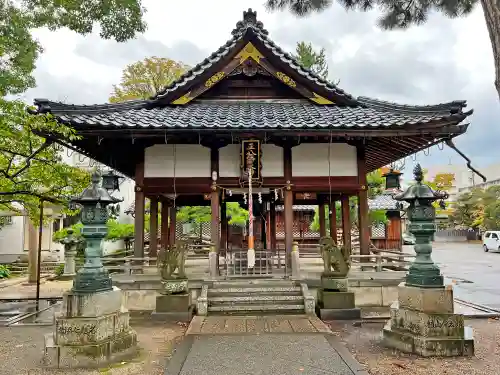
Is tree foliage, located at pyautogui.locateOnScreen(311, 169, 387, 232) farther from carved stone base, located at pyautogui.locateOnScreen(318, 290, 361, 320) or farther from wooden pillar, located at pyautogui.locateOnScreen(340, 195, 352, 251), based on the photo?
carved stone base, located at pyautogui.locateOnScreen(318, 290, 361, 320)

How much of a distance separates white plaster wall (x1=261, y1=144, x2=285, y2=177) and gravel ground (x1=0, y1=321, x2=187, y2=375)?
16.1ft

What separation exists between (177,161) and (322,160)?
434 cm

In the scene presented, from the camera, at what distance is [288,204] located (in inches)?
412

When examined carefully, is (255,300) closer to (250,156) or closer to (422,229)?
(250,156)

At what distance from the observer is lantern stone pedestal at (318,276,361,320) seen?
28.6 feet

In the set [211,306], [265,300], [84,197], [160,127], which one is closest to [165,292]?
[211,306]

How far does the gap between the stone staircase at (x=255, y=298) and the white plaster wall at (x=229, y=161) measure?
3166mm

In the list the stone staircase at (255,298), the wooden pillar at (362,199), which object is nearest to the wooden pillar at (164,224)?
the stone staircase at (255,298)

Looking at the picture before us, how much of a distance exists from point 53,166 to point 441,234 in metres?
57.3

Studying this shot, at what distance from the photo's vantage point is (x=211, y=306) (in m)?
8.82

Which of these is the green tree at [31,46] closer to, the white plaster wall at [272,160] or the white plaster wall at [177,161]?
the white plaster wall at [177,161]

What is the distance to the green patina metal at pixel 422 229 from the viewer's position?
656 cm

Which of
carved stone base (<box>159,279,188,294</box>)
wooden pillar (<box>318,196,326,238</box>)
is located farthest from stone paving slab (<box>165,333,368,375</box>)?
wooden pillar (<box>318,196,326,238</box>)

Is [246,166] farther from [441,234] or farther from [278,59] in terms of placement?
[441,234]
